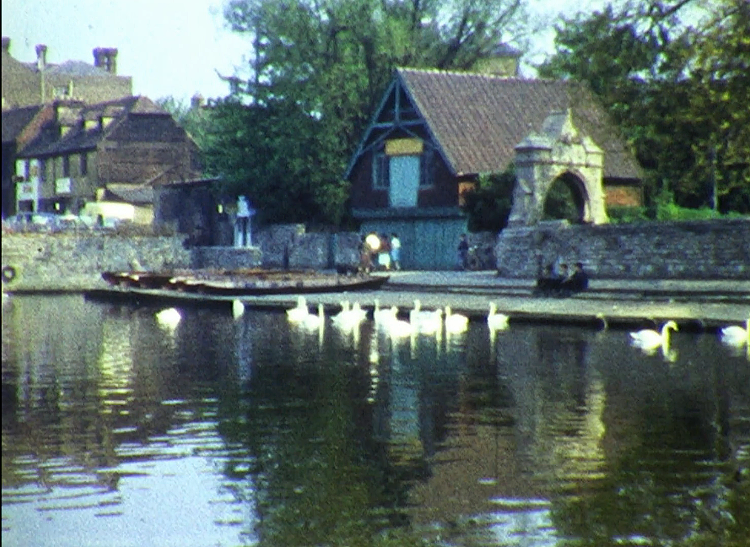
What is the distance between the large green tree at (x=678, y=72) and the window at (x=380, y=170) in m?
28.4

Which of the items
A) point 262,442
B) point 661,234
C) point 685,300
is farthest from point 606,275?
point 262,442

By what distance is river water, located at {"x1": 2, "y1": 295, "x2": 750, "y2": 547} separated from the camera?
9531 millimetres

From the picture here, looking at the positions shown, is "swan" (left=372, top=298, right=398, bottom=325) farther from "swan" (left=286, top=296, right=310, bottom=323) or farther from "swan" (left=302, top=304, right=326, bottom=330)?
"swan" (left=286, top=296, right=310, bottom=323)

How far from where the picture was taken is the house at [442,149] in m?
52.2

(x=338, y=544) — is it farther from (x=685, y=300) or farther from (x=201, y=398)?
(x=685, y=300)

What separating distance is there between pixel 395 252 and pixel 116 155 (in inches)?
1221

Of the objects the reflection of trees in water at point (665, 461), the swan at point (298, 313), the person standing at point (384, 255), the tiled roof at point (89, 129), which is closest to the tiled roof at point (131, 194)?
the tiled roof at point (89, 129)

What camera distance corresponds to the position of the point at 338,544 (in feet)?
30.1

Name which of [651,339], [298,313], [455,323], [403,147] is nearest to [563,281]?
[455,323]

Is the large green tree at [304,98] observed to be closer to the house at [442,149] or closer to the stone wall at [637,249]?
the house at [442,149]

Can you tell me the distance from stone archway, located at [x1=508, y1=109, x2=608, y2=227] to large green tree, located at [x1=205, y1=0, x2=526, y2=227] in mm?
15599

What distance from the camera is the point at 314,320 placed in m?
31.3

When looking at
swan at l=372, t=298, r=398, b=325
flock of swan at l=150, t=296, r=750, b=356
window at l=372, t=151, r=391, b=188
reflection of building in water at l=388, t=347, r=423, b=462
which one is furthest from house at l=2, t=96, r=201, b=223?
reflection of building in water at l=388, t=347, r=423, b=462

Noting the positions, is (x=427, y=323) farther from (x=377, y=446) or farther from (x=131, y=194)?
(x=131, y=194)
